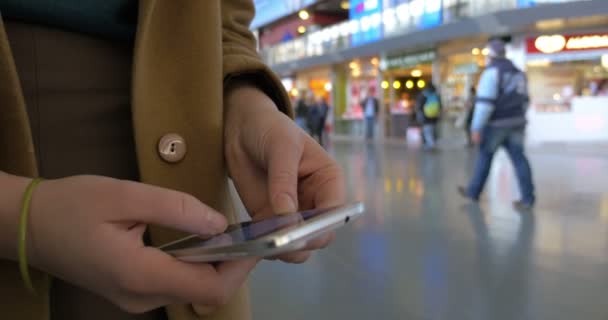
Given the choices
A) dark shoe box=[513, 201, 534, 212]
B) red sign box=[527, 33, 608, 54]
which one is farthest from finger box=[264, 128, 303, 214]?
red sign box=[527, 33, 608, 54]

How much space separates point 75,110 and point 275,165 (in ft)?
1.10

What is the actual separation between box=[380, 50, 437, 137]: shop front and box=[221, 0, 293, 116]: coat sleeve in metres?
16.9

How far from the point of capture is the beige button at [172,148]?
785 millimetres

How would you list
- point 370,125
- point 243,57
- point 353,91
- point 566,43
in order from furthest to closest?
point 353,91, point 370,125, point 566,43, point 243,57

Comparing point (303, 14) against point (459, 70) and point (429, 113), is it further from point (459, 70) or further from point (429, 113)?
point (429, 113)

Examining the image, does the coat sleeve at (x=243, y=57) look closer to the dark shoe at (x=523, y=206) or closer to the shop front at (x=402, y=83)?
the dark shoe at (x=523, y=206)

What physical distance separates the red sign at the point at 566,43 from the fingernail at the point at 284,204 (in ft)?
49.8

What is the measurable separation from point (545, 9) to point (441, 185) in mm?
8574

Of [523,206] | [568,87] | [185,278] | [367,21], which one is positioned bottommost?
[523,206]

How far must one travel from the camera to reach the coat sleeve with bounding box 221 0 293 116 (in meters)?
0.93

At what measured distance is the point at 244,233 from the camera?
0.56 m

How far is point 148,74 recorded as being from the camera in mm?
791

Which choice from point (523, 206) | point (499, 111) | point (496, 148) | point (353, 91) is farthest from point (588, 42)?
point (353, 91)

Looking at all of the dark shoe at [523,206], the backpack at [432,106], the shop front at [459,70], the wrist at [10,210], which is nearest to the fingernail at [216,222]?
the wrist at [10,210]
